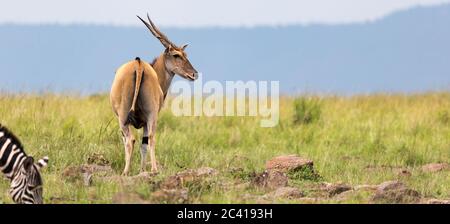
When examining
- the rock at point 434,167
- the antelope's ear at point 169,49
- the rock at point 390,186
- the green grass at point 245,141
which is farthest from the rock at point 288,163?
the rock at point 434,167

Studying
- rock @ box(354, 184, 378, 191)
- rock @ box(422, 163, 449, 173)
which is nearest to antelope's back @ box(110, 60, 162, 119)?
rock @ box(354, 184, 378, 191)

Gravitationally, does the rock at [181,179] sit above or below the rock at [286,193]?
above

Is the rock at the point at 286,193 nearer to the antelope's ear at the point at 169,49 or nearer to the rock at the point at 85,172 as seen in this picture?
the rock at the point at 85,172

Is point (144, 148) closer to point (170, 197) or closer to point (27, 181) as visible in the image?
point (170, 197)

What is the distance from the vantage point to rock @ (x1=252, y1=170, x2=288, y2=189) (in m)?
10.5

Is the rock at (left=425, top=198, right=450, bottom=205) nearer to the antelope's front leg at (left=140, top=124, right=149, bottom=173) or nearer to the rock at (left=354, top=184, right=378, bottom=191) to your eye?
the rock at (left=354, top=184, right=378, bottom=191)

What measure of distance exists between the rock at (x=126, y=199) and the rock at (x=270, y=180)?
2.03m

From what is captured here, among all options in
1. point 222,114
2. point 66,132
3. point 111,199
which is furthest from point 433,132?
point 111,199

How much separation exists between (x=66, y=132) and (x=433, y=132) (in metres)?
6.04

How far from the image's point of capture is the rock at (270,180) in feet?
34.4

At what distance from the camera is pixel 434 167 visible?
13.1 meters

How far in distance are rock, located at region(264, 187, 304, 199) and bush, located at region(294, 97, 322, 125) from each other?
7384mm

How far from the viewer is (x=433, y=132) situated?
55.9ft

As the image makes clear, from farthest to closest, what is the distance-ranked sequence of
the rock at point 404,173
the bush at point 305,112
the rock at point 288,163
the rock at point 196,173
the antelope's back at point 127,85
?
the bush at point 305,112, the rock at point 404,173, the rock at point 288,163, the antelope's back at point 127,85, the rock at point 196,173
